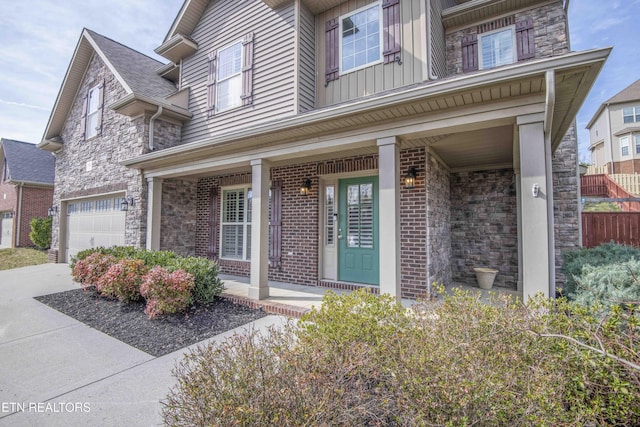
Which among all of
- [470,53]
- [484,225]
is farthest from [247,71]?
[484,225]

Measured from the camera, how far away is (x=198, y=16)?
810cm

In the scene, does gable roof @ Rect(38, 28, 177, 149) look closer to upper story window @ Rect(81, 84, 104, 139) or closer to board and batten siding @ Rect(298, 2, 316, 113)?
upper story window @ Rect(81, 84, 104, 139)

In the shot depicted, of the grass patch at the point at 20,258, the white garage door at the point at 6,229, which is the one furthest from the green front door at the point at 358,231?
the white garage door at the point at 6,229

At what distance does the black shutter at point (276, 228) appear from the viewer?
22.6 feet

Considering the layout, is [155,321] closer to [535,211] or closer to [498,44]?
[535,211]

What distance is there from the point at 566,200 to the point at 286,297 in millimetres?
5627

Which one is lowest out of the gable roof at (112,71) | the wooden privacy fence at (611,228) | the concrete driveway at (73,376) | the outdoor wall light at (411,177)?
the concrete driveway at (73,376)

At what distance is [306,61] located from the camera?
6.33 metres

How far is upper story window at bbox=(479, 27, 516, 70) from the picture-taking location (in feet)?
20.2

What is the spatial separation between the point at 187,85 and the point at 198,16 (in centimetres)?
181

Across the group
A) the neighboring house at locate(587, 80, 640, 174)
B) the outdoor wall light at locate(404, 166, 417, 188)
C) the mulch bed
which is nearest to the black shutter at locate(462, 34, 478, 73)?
the outdoor wall light at locate(404, 166, 417, 188)

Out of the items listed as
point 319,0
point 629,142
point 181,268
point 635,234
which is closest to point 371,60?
point 319,0

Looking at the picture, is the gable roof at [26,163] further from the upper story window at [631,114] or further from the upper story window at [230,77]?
the upper story window at [631,114]

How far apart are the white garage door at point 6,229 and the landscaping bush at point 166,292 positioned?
56.2 feet
